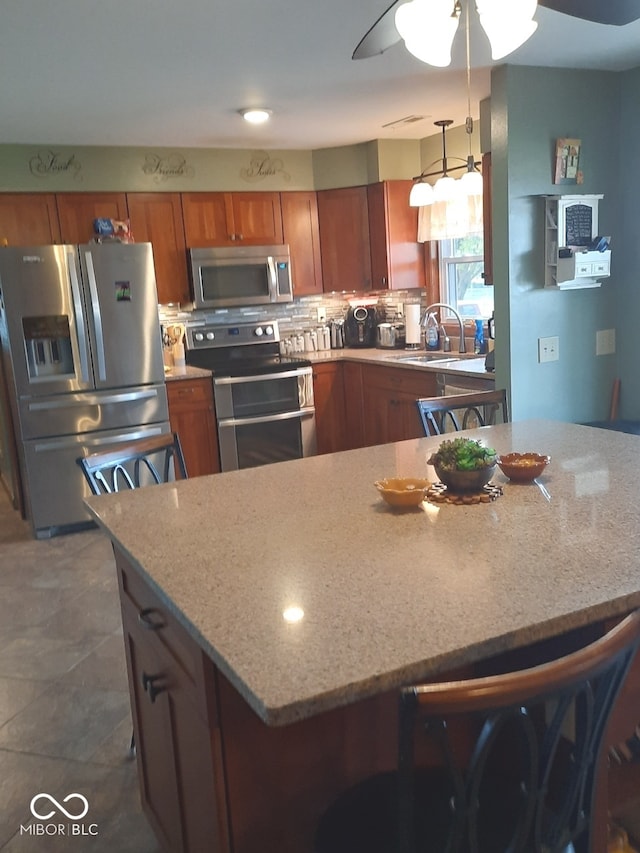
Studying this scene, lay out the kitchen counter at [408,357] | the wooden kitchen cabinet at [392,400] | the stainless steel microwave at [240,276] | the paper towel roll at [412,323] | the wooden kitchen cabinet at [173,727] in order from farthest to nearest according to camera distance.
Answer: the paper towel roll at [412,323] < the stainless steel microwave at [240,276] < the wooden kitchen cabinet at [392,400] < the kitchen counter at [408,357] < the wooden kitchen cabinet at [173,727]

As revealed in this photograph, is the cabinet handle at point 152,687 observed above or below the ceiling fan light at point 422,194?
below

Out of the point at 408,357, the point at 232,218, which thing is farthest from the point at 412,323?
the point at 232,218

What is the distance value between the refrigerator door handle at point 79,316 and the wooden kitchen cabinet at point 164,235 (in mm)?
815

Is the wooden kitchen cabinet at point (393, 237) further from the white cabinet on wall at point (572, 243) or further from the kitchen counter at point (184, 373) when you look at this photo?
the white cabinet on wall at point (572, 243)

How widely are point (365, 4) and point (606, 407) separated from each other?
2.41 meters

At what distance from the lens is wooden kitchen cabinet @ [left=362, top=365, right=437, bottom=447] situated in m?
4.46

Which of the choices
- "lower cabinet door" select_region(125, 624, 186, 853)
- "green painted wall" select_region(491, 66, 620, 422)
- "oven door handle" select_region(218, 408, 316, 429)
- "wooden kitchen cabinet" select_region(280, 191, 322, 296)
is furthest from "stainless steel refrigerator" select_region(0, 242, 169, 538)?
"lower cabinet door" select_region(125, 624, 186, 853)

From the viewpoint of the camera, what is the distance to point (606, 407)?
12.8 ft

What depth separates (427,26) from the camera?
5.33 ft

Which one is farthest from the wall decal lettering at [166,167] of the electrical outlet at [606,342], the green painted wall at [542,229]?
the electrical outlet at [606,342]

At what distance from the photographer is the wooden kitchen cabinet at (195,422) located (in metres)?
4.72

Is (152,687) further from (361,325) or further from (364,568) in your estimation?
(361,325)

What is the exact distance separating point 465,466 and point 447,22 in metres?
1.03

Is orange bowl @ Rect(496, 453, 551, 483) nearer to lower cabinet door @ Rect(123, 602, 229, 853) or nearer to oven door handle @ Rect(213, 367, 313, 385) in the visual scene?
lower cabinet door @ Rect(123, 602, 229, 853)
